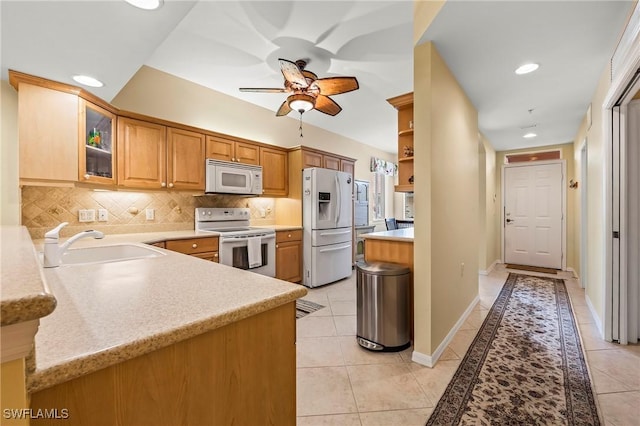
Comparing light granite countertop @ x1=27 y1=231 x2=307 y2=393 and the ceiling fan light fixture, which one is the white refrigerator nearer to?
the ceiling fan light fixture

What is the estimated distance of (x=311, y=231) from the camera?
4082mm

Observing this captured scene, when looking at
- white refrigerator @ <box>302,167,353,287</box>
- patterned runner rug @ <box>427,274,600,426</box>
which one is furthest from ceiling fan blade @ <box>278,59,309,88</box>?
patterned runner rug @ <box>427,274,600,426</box>

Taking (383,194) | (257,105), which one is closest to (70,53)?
(257,105)

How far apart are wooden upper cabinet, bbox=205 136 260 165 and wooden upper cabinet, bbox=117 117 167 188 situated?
0.52m

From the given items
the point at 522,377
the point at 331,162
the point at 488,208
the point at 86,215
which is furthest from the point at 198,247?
the point at 488,208

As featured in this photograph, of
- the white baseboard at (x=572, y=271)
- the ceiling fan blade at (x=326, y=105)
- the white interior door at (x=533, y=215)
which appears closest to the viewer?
the ceiling fan blade at (x=326, y=105)

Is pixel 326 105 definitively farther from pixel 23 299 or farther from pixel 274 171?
Answer: pixel 23 299

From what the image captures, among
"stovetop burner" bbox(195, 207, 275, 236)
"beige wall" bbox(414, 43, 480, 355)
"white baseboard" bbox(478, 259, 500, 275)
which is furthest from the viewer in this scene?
"white baseboard" bbox(478, 259, 500, 275)

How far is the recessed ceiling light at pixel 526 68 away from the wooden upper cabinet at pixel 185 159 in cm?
324

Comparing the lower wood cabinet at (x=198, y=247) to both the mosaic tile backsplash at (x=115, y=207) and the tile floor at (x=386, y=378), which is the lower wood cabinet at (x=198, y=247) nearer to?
the mosaic tile backsplash at (x=115, y=207)

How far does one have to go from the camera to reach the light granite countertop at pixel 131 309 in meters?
0.52

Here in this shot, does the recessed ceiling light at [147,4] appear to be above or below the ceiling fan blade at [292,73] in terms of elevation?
below

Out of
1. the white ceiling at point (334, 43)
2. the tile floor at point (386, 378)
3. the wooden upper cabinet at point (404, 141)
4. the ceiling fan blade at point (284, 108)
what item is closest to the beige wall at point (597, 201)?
the white ceiling at point (334, 43)

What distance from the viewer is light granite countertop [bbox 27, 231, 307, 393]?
524mm
